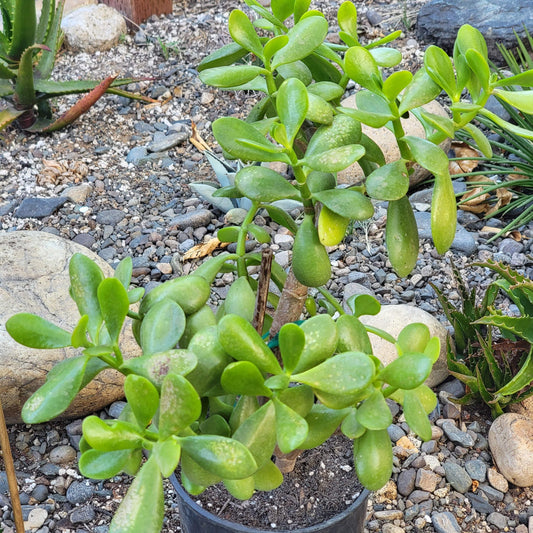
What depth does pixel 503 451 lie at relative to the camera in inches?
67.2

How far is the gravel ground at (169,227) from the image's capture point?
1.67m

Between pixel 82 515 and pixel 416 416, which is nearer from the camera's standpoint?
pixel 416 416

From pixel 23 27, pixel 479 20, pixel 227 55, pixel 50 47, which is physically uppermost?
pixel 227 55

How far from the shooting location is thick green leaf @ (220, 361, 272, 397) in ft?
2.55

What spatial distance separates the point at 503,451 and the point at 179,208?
1.50 m

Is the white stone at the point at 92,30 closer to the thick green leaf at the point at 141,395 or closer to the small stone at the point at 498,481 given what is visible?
the small stone at the point at 498,481

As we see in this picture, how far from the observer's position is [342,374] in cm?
Result: 80

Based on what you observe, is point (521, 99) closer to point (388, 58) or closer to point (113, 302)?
point (388, 58)

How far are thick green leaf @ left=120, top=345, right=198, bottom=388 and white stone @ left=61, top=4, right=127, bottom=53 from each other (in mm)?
3442

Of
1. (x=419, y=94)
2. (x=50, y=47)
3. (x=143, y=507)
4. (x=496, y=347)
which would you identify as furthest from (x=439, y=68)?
(x=50, y=47)

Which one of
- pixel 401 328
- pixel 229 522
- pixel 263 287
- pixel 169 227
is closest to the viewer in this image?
pixel 263 287

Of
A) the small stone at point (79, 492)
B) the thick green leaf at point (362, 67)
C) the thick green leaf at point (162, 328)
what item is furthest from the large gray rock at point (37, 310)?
the thick green leaf at point (362, 67)

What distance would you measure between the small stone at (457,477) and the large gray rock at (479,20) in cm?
243

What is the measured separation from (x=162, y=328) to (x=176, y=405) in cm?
17
